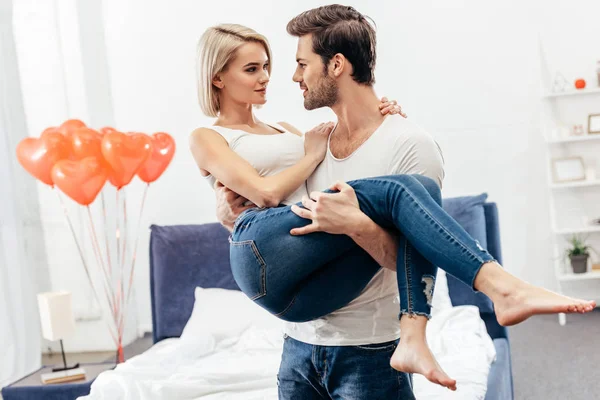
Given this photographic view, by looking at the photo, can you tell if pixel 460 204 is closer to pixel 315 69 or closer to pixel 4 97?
pixel 315 69

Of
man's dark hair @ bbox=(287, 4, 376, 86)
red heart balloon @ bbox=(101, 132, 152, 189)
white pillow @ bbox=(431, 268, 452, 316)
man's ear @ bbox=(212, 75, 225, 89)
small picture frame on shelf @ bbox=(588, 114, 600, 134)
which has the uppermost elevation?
man's dark hair @ bbox=(287, 4, 376, 86)

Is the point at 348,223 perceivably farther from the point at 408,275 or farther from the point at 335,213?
the point at 408,275

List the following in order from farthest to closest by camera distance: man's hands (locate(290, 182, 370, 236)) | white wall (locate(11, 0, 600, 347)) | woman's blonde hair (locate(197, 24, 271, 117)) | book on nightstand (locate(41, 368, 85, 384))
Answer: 1. white wall (locate(11, 0, 600, 347))
2. book on nightstand (locate(41, 368, 85, 384))
3. woman's blonde hair (locate(197, 24, 271, 117))
4. man's hands (locate(290, 182, 370, 236))

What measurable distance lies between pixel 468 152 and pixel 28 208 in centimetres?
323

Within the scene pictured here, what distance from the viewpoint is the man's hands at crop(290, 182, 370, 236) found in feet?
4.98

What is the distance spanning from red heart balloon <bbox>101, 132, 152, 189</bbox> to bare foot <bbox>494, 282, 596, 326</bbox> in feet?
9.26

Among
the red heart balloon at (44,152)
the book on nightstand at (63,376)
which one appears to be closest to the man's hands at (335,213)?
the book on nightstand at (63,376)

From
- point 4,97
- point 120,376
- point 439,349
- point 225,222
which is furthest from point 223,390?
point 4,97

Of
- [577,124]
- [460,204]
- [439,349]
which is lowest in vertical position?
[439,349]

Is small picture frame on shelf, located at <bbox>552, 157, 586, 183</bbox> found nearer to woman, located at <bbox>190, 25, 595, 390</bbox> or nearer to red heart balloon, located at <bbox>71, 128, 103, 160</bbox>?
red heart balloon, located at <bbox>71, 128, 103, 160</bbox>

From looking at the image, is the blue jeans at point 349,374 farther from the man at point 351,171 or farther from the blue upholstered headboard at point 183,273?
the blue upholstered headboard at point 183,273

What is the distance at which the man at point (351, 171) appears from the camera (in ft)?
5.48

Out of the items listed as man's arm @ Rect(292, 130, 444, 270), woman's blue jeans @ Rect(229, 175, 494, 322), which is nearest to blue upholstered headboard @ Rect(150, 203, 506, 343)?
woman's blue jeans @ Rect(229, 175, 494, 322)

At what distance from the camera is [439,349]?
127 inches
